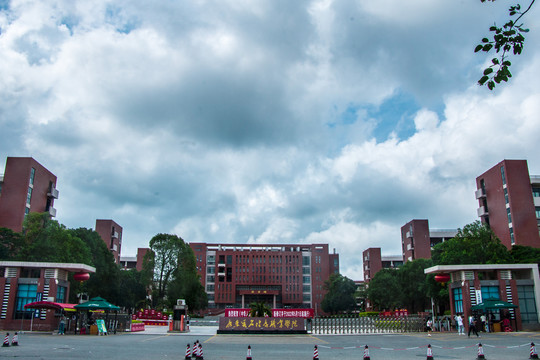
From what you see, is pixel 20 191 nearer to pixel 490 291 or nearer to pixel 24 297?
pixel 24 297

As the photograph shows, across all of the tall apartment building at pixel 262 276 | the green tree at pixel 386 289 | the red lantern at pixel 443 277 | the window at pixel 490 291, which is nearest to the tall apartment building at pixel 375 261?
the tall apartment building at pixel 262 276

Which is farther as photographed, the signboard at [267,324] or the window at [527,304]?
the window at [527,304]

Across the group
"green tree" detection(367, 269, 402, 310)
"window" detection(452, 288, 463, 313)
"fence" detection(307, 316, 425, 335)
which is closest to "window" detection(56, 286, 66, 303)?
"fence" detection(307, 316, 425, 335)

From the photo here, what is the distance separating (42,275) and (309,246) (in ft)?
312

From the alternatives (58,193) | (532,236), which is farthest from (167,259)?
(532,236)

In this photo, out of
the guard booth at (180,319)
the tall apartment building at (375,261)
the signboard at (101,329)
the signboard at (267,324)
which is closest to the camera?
the signboard at (101,329)

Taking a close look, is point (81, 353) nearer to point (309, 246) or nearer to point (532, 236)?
point (532, 236)

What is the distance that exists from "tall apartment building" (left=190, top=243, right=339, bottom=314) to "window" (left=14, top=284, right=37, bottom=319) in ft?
275

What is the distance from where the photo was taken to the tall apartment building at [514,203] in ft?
208

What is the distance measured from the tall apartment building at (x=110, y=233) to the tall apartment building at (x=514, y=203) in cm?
7132

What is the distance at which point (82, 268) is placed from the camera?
38219 mm

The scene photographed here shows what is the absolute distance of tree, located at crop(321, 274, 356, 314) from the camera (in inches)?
3654

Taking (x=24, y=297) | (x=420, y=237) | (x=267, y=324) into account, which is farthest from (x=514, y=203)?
(x=24, y=297)

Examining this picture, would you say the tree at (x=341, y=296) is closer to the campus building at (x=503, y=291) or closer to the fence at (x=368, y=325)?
the campus building at (x=503, y=291)
